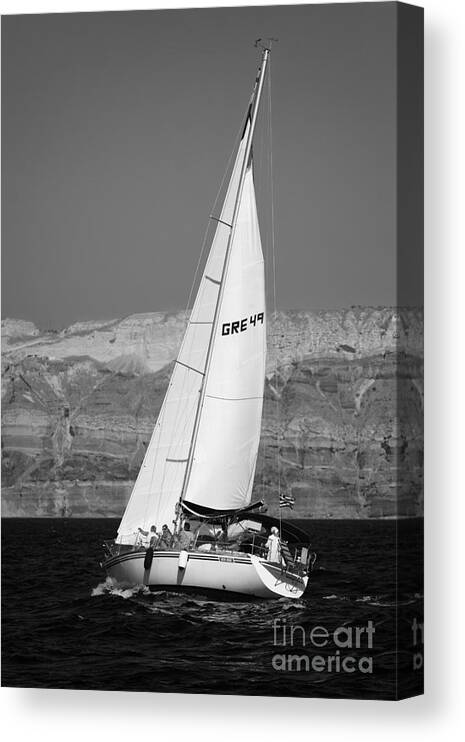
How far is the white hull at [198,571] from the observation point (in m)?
17.7

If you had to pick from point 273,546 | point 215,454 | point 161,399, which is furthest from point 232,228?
point 273,546

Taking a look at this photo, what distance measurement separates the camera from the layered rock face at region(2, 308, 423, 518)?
51.4ft

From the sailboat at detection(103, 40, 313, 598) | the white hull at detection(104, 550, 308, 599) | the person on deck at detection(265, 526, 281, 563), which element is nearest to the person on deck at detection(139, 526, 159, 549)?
the sailboat at detection(103, 40, 313, 598)

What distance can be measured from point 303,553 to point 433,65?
5224 mm

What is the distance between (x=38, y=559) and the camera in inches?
716

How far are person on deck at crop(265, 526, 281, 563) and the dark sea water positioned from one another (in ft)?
1.43

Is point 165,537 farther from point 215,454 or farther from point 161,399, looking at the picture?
point 161,399

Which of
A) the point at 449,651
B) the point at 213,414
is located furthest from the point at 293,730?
the point at 213,414

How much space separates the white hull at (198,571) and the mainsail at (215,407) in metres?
0.76

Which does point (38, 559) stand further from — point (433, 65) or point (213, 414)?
point (433, 65)

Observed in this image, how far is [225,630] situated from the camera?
649 inches

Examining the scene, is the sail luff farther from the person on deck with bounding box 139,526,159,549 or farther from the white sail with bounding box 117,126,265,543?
the person on deck with bounding box 139,526,159,549

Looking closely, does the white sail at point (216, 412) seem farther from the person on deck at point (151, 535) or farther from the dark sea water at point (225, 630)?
the dark sea water at point (225, 630)

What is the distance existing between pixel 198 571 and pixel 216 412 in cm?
197
